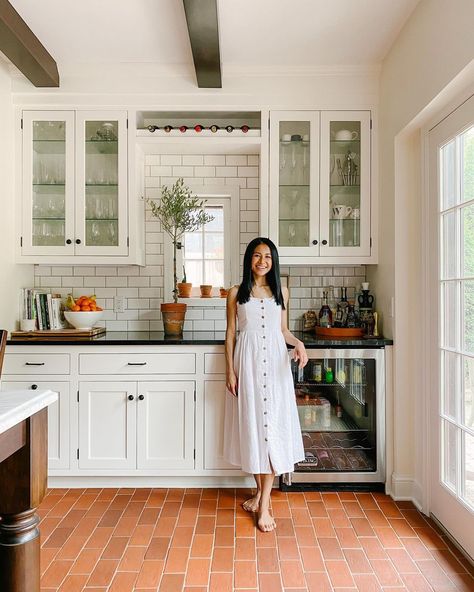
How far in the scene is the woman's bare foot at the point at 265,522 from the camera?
2320mm

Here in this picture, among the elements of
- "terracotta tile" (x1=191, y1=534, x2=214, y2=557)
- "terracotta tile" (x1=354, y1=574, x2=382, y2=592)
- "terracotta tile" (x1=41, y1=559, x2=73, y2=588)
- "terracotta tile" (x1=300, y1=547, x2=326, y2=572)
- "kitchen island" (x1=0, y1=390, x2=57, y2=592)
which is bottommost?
"terracotta tile" (x1=354, y1=574, x2=382, y2=592)

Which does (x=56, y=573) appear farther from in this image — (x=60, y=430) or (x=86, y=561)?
(x=60, y=430)

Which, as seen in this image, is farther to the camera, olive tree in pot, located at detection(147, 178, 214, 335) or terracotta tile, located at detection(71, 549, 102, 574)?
olive tree in pot, located at detection(147, 178, 214, 335)

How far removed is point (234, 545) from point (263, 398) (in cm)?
75

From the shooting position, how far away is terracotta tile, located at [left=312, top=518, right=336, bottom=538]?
2.30 m

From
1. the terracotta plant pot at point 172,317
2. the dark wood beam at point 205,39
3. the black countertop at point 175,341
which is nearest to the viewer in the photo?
the dark wood beam at point 205,39

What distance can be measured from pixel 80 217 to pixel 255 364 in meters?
1.61

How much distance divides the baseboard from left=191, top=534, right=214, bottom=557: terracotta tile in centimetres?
56

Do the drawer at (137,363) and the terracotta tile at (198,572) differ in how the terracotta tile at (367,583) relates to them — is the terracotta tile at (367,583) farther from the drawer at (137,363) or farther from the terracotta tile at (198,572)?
the drawer at (137,363)

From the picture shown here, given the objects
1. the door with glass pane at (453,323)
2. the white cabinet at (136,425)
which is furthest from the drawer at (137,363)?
the door with glass pane at (453,323)

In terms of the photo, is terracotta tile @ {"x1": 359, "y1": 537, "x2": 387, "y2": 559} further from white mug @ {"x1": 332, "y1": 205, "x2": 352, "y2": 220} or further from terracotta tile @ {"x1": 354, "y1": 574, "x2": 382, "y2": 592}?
white mug @ {"x1": 332, "y1": 205, "x2": 352, "y2": 220}

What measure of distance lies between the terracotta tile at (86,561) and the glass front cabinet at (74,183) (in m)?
1.81

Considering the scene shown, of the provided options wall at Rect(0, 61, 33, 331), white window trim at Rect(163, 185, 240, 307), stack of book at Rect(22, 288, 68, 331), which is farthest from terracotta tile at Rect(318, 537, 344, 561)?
wall at Rect(0, 61, 33, 331)

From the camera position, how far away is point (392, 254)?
2.76m
